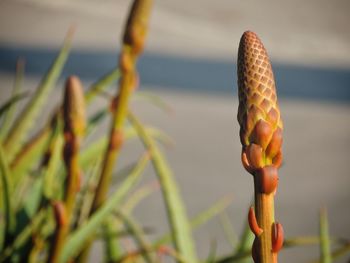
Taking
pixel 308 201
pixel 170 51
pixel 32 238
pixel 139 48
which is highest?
pixel 139 48

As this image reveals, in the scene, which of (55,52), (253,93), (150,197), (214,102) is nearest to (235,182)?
(150,197)

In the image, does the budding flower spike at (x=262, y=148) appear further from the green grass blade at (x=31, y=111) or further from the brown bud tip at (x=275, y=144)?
the green grass blade at (x=31, y=111)

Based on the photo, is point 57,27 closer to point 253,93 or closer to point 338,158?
point 338,158

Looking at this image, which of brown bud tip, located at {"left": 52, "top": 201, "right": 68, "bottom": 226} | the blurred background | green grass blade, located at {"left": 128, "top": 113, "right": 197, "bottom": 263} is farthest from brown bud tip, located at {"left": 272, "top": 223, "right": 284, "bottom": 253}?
the blurred background

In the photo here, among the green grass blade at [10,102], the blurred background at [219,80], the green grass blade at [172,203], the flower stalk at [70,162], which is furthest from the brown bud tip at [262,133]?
the blurred background at [219,80]

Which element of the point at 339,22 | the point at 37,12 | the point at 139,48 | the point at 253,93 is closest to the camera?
the point at 253,93

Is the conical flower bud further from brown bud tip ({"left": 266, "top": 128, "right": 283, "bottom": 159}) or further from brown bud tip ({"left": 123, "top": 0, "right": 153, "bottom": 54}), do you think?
brown bud tip ({"left": 123, "top": 0, "right": 153, "bottom": 54})
